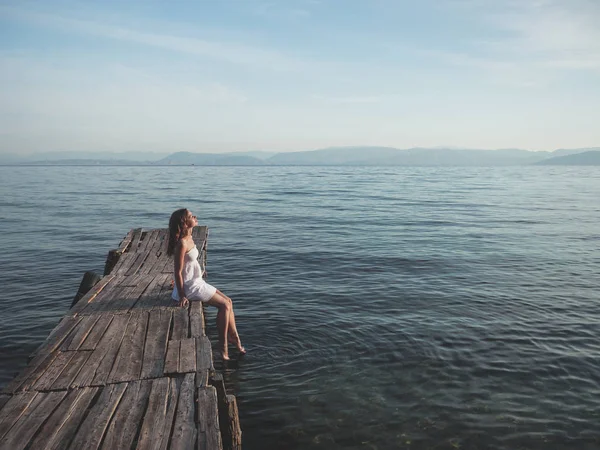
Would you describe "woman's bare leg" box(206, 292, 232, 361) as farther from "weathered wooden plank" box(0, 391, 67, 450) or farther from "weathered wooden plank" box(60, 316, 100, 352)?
"weathered wooden plank" box(0, 391, 67, 450)

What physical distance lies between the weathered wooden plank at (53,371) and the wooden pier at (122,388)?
0.05 feet

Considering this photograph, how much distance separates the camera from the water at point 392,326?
311 inches

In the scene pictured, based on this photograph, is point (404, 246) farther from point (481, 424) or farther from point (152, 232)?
point (481, 424)

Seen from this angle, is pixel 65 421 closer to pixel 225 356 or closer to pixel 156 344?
pixel 156 344

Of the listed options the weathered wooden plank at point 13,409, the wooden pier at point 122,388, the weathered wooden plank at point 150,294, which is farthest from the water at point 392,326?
the weathered wooden plank at point 13,409

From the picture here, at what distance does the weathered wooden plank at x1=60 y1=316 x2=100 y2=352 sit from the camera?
7.95 m

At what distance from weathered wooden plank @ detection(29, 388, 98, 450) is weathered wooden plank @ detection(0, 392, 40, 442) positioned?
0.42 m

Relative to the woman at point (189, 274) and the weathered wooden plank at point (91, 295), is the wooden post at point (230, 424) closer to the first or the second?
the woman at point (189, 274)

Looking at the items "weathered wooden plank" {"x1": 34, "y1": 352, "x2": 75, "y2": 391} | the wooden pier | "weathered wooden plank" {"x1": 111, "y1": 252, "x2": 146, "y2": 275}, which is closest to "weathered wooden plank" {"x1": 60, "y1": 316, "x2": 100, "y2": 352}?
the wooden pier

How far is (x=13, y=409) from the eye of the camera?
588cm

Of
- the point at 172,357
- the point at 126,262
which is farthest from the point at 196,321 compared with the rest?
the point at 126,262

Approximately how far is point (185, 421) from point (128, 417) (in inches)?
28.8

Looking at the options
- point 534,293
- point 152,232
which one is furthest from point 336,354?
point 152,232

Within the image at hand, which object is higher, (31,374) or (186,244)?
(186,244)
